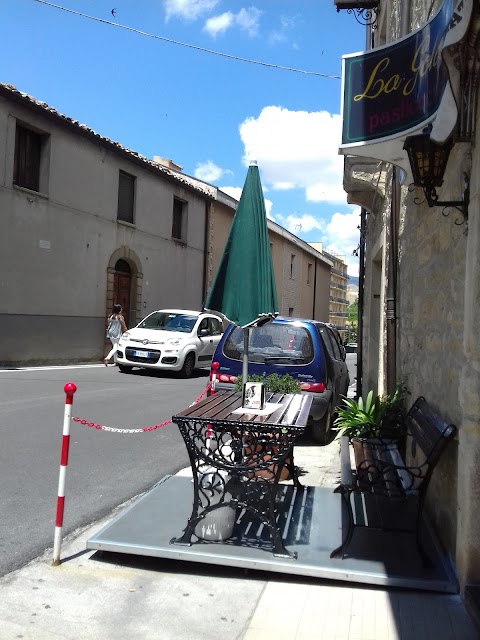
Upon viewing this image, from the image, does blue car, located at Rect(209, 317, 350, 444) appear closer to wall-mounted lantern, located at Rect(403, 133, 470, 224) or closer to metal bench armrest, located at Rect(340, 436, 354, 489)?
metal bench armrest, located at Rect(340, 436, 354, 489)

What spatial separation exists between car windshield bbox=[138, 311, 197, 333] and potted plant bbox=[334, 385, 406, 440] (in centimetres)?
950

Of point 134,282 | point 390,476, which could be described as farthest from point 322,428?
point 134,282

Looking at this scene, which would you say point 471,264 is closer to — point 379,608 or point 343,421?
point 379,608

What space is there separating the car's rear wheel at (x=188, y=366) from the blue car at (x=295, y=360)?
21.7ft

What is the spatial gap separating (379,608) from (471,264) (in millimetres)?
1862

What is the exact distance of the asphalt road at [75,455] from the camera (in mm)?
4348

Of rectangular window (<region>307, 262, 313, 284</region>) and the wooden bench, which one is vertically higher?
rectangular window (<region>307, 262, 313, 284</region>)

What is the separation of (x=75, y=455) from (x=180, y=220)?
61.4 feet

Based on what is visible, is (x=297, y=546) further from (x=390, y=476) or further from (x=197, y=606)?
(x=390, y=476)

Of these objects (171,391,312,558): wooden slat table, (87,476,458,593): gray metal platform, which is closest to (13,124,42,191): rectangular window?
(87,476,458,593): gray metal platform

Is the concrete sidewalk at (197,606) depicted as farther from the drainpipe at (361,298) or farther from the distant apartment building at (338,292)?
the distant apartment building at (338,292)

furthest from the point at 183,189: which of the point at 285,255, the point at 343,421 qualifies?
the point at 343,421

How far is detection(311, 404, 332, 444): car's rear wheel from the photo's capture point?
7.40 meters

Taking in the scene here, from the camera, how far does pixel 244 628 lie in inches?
117
